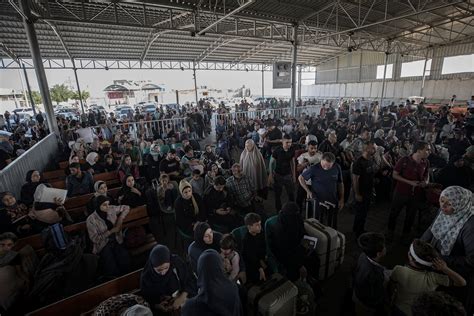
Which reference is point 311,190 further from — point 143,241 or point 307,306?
point 143,241

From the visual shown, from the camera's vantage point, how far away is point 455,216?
7.58 ft

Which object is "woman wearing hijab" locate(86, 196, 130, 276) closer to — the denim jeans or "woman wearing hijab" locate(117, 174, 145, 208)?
"woman wearing hijab" locate(117, 174, 145, 208)

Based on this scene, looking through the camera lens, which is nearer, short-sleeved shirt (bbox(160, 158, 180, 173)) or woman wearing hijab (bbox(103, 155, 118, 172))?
short-sleeved shirt (bbox(160, 158, 180, 173))

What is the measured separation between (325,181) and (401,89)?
25.5 metres

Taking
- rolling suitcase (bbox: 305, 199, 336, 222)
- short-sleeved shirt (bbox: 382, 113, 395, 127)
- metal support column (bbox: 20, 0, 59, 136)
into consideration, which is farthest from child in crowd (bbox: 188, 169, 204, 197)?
short-sleeved shirt (bbox: 382, 113, 395, 127)

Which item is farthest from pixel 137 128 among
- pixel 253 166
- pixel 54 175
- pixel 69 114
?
pixel 69 114

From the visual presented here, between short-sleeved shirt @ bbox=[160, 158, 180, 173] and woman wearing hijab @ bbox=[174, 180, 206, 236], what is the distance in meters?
1.95

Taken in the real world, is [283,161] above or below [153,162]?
above

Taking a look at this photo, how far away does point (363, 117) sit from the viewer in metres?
10.3

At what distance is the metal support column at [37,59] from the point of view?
6988mm

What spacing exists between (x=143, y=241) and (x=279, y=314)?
224 cm

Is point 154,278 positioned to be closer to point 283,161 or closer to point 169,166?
point 283,161

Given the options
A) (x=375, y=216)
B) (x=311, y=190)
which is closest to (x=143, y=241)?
(x=311, y=190)

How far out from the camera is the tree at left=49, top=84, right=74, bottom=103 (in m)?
35.3
